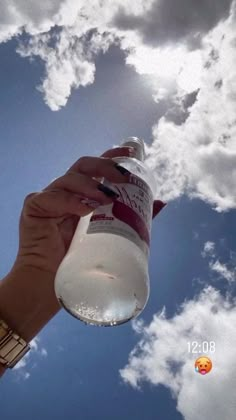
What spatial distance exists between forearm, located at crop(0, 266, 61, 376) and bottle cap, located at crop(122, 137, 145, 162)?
0.89 metres

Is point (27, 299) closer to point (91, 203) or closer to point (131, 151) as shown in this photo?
point (91, 203)

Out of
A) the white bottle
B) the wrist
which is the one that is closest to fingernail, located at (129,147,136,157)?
the white bottle

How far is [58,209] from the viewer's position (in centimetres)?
149

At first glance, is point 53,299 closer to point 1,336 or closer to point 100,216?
point 1,336

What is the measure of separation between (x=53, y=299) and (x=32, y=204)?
495mm

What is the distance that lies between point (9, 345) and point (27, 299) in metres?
0.21

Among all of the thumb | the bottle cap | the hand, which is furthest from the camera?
the bottle cap

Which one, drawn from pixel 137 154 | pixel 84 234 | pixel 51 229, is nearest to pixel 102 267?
pixel 84 234

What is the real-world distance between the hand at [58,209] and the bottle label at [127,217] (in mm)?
48

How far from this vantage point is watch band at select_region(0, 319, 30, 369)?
161 cm

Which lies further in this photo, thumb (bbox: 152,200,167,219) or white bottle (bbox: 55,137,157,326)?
thumb (bbox: 152,200,167,219)

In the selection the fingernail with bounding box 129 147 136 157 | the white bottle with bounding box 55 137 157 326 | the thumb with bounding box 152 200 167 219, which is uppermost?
the fingernail with bounding box 129 147 136 157

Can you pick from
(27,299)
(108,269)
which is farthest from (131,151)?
(27,299)

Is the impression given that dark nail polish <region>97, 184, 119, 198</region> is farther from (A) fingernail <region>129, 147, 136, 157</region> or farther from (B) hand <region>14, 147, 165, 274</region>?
(A) fingernail <region>129, 147, 136, 157</region>
